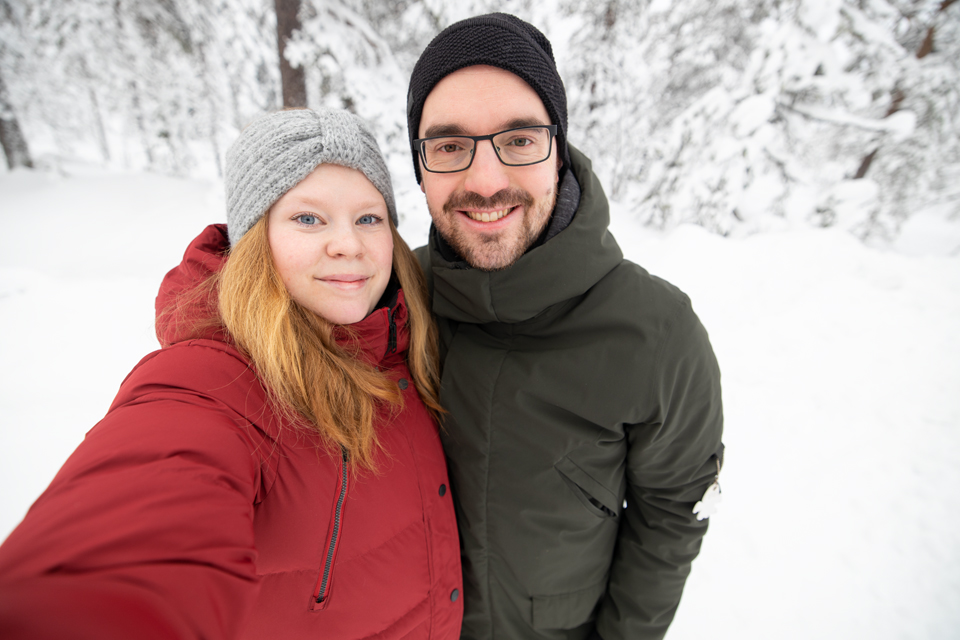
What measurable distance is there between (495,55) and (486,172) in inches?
17.7

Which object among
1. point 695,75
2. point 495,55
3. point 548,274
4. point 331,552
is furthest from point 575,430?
point 695,75

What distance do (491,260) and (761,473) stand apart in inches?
152

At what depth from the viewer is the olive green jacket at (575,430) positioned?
4.65ft

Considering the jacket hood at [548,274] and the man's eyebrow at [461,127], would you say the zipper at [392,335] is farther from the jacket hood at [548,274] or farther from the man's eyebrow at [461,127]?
A: the man's eyebrow at [461,127]

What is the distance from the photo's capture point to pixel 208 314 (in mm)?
1263

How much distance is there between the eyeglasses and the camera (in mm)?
1507

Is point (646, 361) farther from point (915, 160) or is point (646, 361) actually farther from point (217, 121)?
point (217, 121)

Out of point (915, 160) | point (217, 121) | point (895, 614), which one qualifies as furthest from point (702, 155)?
point (217, 121)

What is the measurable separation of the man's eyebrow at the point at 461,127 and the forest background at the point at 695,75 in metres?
4.45

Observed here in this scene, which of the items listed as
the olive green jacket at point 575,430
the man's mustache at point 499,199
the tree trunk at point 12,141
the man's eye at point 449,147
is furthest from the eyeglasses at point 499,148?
the tree trunk at point 12,141

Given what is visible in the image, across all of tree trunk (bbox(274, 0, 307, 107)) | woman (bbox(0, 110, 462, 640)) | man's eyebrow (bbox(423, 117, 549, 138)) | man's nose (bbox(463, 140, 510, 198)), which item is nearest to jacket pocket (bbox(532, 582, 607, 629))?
woman (bbox(0, 110, 462, 640))

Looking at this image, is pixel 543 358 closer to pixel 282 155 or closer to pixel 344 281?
pixel 344 281

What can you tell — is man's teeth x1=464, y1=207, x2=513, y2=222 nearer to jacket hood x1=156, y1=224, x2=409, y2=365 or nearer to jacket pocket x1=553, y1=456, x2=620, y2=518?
jacket hood x1=156, y1=224, x2=409, y2=365

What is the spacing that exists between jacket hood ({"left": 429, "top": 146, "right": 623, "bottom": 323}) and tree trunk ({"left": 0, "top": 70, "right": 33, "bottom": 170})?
1748 centimetres
